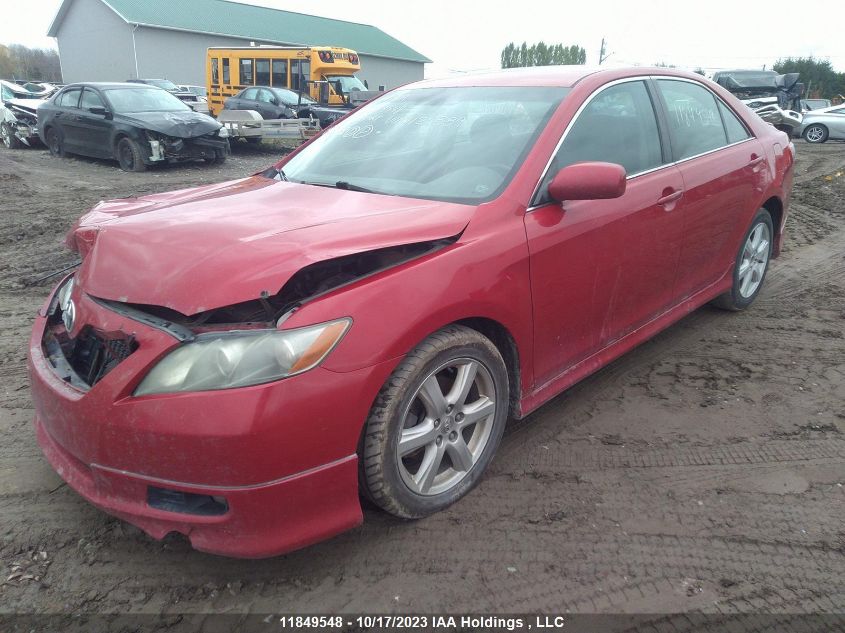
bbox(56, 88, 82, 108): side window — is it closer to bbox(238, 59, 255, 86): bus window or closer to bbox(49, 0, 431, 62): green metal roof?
bbox(238, 59, 255, 86): bus window

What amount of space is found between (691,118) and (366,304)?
2764 mm

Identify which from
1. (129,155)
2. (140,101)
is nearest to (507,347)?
(129,155)

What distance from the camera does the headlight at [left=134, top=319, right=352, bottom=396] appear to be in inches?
78.1

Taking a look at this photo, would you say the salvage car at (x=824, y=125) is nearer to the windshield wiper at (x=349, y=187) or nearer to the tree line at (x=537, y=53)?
the windshield wiper at (x=349, y=187)

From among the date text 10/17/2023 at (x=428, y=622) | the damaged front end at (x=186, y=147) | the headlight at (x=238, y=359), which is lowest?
the date text 10/17/2023 at (x=428, y=622)

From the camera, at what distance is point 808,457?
2.99 meters

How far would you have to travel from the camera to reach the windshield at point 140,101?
1204 cm

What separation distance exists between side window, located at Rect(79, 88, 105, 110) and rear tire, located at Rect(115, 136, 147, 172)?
94 cm

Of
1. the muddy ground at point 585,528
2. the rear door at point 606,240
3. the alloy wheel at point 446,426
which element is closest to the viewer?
the muddy ground at point 585,528

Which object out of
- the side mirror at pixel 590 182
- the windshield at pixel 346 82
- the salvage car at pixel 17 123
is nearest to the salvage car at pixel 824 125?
the windshield at pixel 346 82

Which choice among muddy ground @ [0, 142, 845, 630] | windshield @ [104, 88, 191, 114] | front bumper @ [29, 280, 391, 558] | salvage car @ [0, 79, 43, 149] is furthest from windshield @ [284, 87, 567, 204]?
salvage car @ [0, 79, 43, 149]

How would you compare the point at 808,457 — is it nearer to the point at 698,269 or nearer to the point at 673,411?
the point at 673,411

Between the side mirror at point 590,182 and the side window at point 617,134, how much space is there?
0.11 meters

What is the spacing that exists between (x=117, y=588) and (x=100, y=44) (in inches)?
1814
